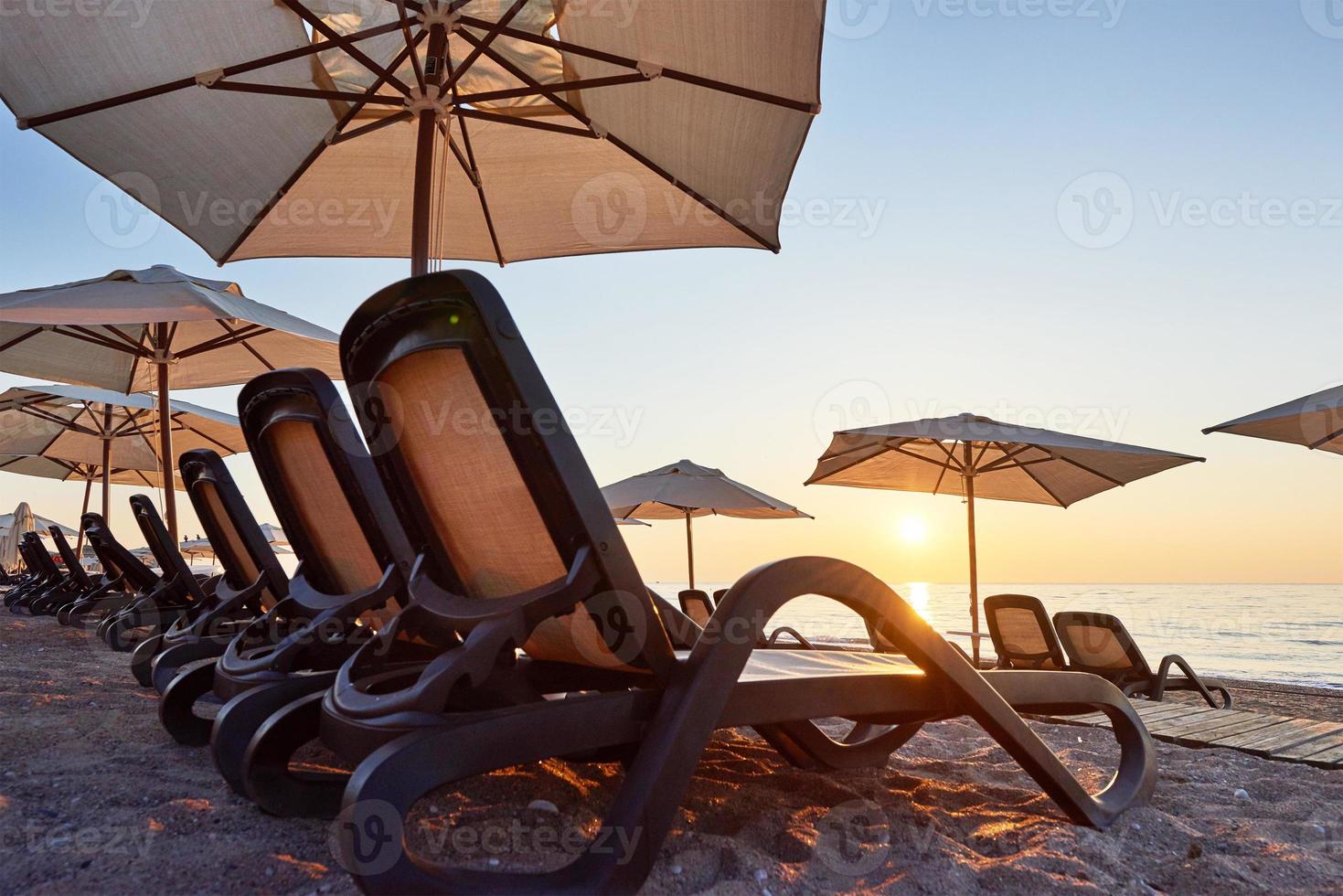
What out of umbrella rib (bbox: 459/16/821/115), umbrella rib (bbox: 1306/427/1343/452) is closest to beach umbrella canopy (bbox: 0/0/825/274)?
umbrella rib (bbox: 459/16/821/115)

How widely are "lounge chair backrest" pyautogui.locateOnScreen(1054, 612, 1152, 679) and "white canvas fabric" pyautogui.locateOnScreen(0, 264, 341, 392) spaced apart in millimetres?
6641

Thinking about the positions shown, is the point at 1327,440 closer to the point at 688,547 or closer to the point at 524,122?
the point at 524,122

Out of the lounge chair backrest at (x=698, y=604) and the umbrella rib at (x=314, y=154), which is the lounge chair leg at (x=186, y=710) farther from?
the lounge chair backrest at (x=698, y=604)

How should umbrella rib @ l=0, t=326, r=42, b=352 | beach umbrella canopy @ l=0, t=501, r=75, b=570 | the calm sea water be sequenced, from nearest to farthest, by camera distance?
1. umbrella rib @ l=0, t=326, r=42, b=352
2. the calm sea water
3. beach umbrella canopy @ l=0, t=501, r=75, b=570

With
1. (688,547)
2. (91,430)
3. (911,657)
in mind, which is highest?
(91,430)

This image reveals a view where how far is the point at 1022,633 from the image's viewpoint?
713 centimetres

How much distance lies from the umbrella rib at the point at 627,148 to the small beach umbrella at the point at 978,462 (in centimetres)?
395

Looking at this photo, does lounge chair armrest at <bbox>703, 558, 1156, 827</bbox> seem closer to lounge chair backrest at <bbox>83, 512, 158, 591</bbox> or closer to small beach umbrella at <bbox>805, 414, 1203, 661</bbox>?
lounge chair backrest at <bbox>83, 512, 158, 591</bbox>

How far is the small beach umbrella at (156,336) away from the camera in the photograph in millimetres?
5438

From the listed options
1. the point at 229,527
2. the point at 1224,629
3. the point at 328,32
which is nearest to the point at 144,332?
the point at 328,32

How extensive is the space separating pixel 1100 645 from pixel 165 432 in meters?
8.58

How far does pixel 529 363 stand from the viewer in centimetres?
147

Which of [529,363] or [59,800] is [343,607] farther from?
[529,363]

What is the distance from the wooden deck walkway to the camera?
338 cm
